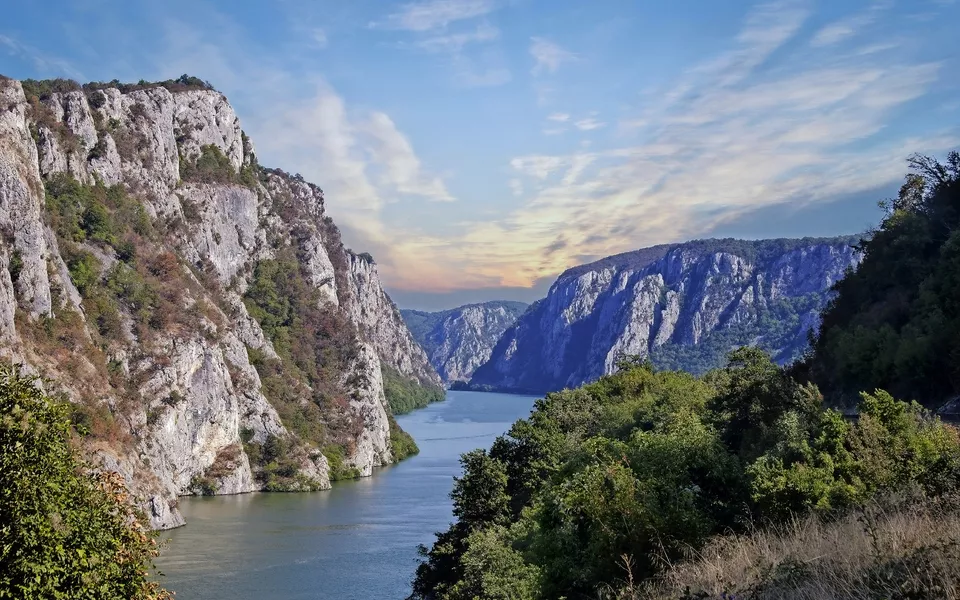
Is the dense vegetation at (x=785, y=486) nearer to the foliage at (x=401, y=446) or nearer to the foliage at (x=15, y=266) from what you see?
the foliage at (x=15, y=266)

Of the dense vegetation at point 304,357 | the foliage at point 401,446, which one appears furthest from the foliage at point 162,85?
the foliage at point 401,446

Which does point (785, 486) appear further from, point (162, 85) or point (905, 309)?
point (162, 85)

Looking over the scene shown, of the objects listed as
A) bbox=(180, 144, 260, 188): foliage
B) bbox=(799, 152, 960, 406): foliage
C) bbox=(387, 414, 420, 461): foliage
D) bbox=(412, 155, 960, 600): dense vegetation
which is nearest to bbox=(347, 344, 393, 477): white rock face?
bbox=(387, 414, 420, 461): foliage

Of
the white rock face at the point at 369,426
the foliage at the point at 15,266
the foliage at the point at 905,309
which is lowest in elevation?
the white rock face at the point at 369,426

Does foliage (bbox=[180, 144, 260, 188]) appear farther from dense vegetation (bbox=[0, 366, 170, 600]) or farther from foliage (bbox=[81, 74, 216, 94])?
dense vegetation (bbox=[0, 366, 170, 600])

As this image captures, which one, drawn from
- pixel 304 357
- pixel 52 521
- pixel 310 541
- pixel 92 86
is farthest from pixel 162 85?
pixel 52 521

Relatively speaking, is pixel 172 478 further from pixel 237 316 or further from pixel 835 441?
pixel 835 441
